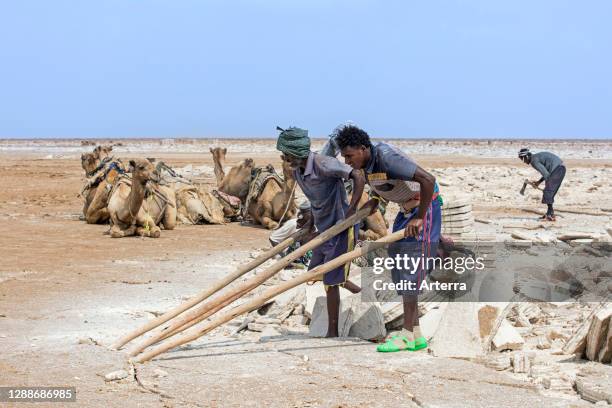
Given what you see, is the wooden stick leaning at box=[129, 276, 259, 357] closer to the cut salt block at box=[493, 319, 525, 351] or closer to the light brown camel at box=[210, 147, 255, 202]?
the cut salt block at box=[493, 319, 525, 351]

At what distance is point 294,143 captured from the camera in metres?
6.20

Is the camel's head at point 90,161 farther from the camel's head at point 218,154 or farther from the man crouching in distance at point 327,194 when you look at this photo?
the man crouching in distance at point 327,194

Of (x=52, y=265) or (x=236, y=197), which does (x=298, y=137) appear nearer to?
(x=52, y=265)

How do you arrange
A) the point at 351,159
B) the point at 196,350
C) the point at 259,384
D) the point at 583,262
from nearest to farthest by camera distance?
1. the point at 259,384
2. the point at 351,159
3. the point at 196,350
4. the point at 583,262

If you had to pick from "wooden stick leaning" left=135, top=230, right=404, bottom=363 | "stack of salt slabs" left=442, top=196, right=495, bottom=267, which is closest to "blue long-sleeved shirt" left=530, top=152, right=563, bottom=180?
"stack of salt slabs" left=442, top=196, right=495, bottom=267

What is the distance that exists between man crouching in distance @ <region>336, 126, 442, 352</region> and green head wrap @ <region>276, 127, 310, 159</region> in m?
0.45

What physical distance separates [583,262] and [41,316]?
5.86 metres

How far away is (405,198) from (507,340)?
53.7 inches

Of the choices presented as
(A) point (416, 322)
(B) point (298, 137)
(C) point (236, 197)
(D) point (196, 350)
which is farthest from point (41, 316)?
(C) point (236, 197)

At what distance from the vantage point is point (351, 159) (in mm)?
5727

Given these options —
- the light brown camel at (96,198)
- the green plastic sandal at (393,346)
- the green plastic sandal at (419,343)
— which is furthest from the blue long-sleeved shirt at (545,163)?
the green plastic sandal at (393,346)

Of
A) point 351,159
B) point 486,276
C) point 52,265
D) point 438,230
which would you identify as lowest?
point 52,265

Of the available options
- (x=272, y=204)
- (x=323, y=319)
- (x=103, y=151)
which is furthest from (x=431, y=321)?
(x=103, y=151)

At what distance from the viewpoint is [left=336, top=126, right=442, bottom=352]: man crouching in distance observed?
5621mm
